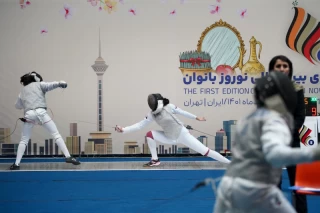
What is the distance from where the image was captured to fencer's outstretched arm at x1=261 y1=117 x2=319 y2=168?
1495 mm

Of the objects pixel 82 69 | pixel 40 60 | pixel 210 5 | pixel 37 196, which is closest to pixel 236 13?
pixel 210 5

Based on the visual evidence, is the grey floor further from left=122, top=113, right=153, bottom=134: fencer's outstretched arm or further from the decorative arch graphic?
the decorative arch graphic

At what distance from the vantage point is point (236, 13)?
8031 millimetres

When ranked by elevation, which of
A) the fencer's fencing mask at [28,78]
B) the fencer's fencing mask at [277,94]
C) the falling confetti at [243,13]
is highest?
the falling confetti at [243,13]

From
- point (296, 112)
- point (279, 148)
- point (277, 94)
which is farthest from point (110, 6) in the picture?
point (279, 148)

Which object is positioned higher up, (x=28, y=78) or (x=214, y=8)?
(x=214, y=8)

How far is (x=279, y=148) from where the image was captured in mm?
1516

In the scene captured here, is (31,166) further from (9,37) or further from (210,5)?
(210,5)

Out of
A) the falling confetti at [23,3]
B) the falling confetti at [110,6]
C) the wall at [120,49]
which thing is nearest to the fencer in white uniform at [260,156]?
the wall at [120,49]

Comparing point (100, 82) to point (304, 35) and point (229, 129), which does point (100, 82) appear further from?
point (304, 35)

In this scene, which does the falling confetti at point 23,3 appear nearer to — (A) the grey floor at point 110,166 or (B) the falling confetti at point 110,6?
(B) the falling confetti at point 110,6

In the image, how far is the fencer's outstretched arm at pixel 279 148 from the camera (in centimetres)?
150

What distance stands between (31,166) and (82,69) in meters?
2.13

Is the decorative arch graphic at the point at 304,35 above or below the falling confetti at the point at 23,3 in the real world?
below
